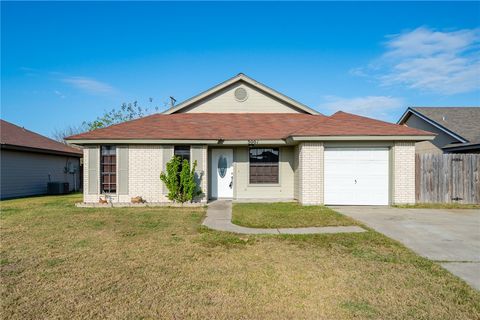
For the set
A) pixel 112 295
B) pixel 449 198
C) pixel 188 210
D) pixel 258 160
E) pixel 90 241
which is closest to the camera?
pixel 112 295

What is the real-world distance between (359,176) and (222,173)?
19.4ft

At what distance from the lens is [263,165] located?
47.2 feet

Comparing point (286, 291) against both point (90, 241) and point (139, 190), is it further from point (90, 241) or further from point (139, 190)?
point (139, 190)

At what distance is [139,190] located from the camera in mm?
13203

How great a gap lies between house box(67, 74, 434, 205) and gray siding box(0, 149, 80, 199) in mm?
6331

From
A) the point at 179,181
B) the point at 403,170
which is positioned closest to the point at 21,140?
the point at 179,181

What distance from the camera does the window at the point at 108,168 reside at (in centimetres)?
1331

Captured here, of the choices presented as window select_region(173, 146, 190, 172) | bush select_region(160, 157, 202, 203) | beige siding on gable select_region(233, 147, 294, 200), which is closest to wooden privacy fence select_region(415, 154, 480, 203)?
beige siding on gable select_region(233, 147, 294, 200)

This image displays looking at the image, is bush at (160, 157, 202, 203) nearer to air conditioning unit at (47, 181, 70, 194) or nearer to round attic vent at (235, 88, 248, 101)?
round attic vent at (235, 88, 248, 101)

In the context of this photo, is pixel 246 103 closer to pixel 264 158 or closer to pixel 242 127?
pixel 242 127

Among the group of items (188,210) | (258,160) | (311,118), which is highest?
(311,118)

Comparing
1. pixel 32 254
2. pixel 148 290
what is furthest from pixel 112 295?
pixel 32 254

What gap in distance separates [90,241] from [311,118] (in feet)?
40.3

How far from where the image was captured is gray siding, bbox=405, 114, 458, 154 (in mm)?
17917
